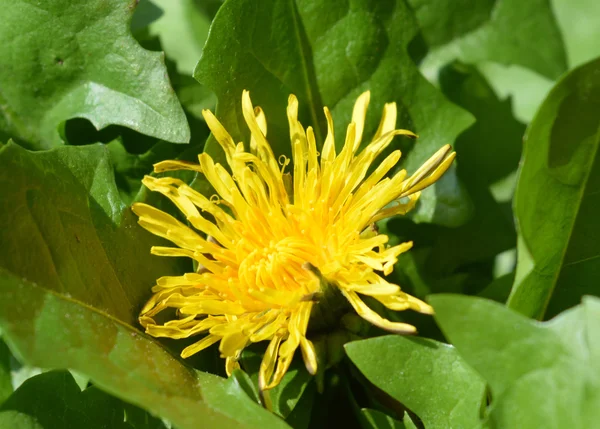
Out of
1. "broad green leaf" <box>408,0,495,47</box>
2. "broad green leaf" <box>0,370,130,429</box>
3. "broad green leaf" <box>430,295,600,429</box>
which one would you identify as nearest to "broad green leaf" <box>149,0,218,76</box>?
"broad green leaf" <box>408,0,495,47</box>

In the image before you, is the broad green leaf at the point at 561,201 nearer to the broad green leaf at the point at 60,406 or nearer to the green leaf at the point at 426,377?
the green leaf at the point at 426,377

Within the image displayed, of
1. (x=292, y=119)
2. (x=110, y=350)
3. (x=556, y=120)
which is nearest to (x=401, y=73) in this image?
(x=292, y=119)

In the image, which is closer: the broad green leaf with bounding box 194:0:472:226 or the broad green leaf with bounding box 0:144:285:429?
the broad green leaf with bounding box 0:144:285:429

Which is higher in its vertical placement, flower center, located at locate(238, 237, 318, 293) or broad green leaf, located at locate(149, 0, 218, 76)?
broad green leaf, located at locate(149, 0, 218, 76)

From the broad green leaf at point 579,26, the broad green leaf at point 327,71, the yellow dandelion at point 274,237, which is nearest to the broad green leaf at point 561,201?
the yellow dandelion at point 274,237

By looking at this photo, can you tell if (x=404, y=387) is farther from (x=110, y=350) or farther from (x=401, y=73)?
(x=401, y=73)

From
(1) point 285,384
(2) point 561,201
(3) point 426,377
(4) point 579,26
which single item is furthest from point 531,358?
(4) point 579,26

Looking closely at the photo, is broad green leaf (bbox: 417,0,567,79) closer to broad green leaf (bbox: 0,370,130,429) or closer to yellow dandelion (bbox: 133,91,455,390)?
yellow dandelion (bbox: 133,91,455,390)
